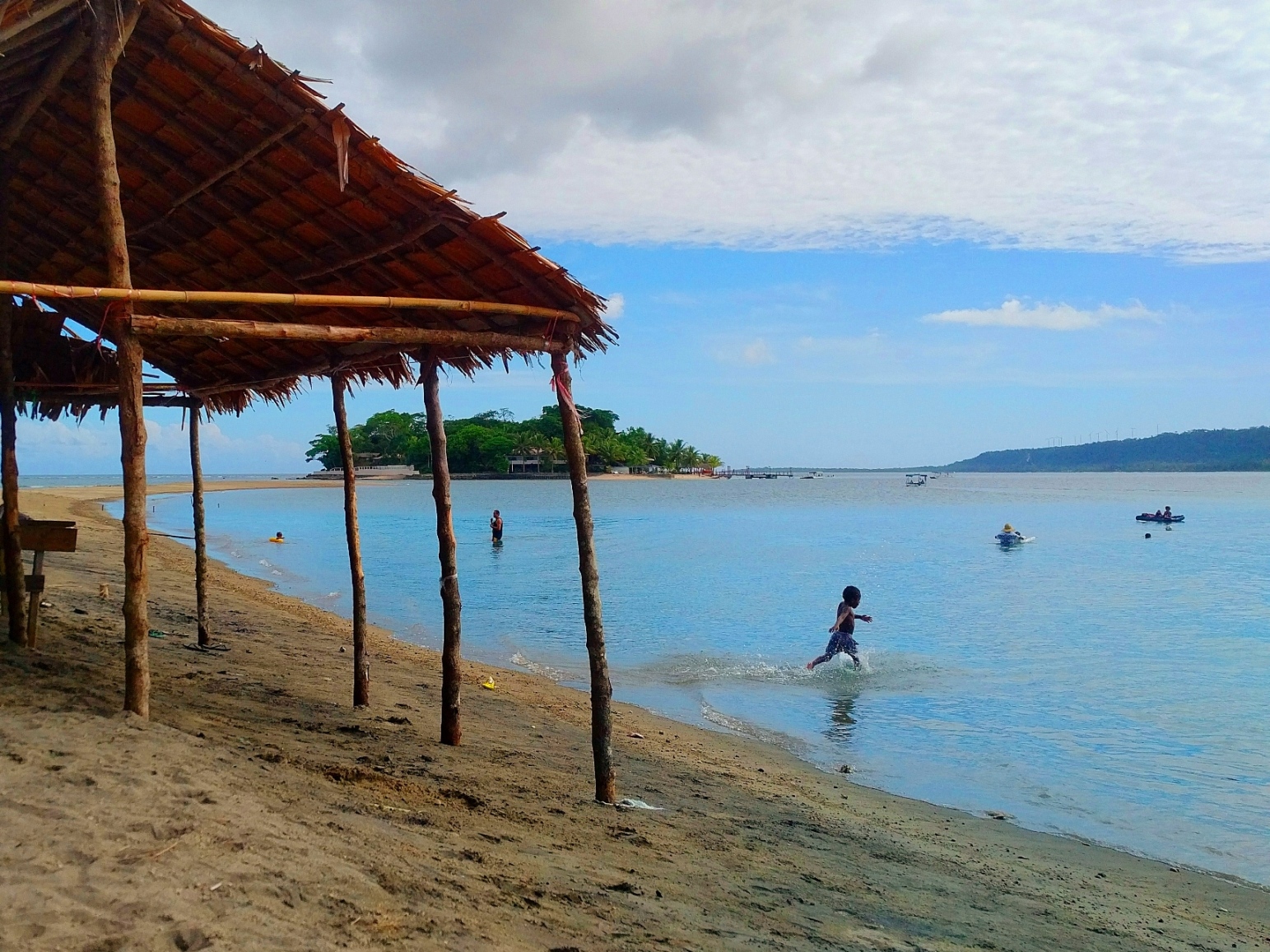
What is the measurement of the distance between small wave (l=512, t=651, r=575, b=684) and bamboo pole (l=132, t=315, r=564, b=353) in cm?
648

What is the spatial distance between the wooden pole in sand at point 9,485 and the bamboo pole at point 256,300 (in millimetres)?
2143

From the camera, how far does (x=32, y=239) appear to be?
671 centimetres

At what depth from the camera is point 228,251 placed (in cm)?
607

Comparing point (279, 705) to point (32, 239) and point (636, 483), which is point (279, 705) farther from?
point (636, 483)

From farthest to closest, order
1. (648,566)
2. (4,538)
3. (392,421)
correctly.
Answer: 1. (392,421)
2. (648,566)
3. (4,538)

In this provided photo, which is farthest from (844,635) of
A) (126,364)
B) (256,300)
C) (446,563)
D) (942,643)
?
(126,364)

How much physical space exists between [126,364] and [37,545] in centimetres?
302

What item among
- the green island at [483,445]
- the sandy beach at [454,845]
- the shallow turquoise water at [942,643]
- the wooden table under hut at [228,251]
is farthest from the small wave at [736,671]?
the green island at [483,445]

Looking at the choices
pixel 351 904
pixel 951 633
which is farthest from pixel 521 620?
pixel 351 904

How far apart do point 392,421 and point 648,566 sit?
7644 centimetres

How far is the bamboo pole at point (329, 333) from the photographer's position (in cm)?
431

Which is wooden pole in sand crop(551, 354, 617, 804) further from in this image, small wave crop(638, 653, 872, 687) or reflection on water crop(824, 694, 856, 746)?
small wave crop(638, 653, 872, 687)

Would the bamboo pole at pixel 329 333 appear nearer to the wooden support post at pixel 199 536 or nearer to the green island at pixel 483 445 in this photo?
the wooden support post at pixel 199 536

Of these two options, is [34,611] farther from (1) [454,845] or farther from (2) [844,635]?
(2) [844,635]
